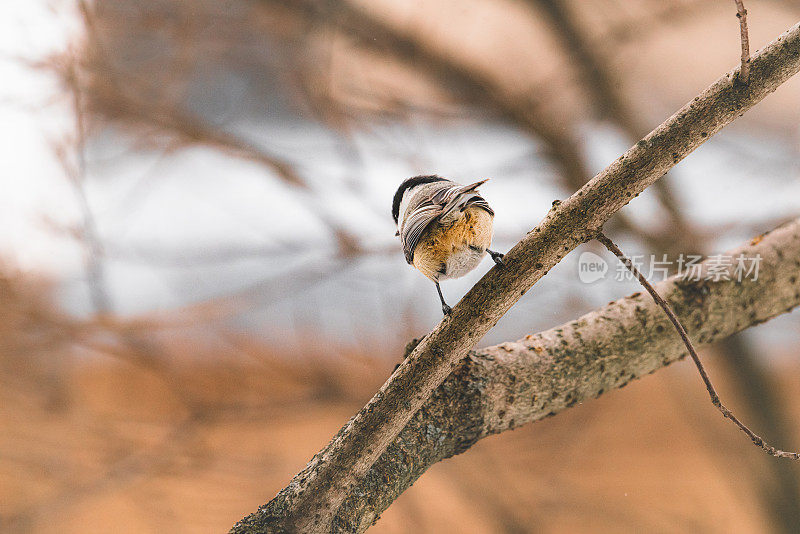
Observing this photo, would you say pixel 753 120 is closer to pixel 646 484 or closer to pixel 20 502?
pixel 646 484

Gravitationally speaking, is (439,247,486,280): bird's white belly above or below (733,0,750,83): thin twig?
below

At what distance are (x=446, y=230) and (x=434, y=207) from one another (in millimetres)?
22

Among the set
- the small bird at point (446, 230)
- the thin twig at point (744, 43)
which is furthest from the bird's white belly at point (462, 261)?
the thin twig at point (744, 43)

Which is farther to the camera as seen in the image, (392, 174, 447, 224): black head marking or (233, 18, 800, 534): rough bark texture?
(392, 174, 447, 224): black head marking

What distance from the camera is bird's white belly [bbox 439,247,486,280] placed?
0.44 meters

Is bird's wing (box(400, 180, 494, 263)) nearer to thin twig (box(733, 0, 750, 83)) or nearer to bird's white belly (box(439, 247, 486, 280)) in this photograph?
bird's white belly (box(439, 247, 486, 280))

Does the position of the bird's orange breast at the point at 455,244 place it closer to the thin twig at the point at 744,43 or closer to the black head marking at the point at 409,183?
the black head marking at the point at 409,183

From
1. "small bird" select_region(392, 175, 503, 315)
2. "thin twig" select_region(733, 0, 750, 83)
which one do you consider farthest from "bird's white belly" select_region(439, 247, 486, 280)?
"thin twig" select_region(733, 0, 750, 83)

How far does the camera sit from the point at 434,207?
42 centimetres

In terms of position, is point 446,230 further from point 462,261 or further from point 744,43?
point 744,43

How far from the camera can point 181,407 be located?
38.0 inches

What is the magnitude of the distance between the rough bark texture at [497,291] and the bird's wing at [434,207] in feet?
0.17

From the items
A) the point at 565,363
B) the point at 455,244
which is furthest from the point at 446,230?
the point at 565,363

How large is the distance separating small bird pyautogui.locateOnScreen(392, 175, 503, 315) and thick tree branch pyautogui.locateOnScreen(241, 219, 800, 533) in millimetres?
86
